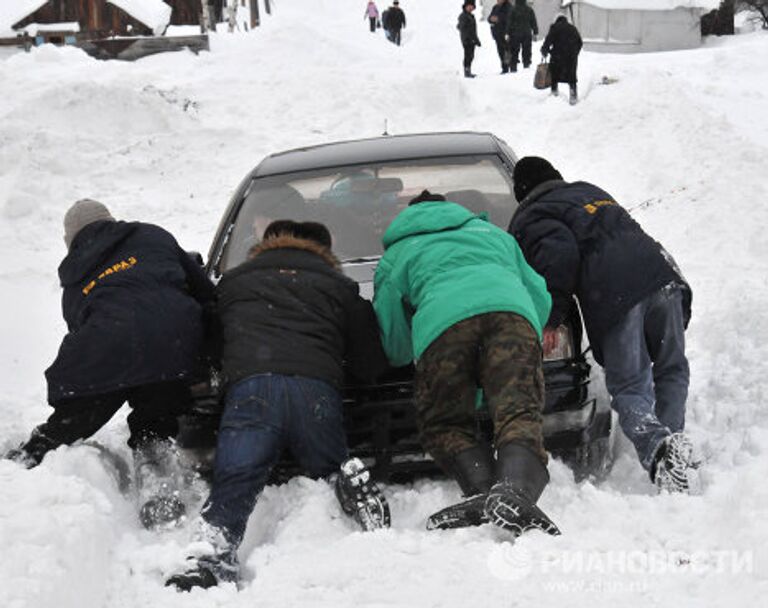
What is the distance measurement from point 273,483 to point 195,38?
19081 mm

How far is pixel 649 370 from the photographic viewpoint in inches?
164

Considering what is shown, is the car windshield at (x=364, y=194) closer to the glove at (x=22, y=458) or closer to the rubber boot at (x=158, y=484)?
the rubber boot at (x=158, y=484)

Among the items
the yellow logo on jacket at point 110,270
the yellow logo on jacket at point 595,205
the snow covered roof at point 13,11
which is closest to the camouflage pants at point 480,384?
the yellow logo on jacket at point 595,205

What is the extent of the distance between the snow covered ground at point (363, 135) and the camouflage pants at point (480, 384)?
0.34 m

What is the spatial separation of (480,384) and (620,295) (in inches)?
32.0

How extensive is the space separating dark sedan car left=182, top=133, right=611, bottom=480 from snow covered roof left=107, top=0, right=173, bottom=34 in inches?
908

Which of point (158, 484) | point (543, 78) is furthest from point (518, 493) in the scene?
point (543, 78)

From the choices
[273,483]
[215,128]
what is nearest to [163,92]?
[215,128]

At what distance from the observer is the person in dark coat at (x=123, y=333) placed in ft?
12.9

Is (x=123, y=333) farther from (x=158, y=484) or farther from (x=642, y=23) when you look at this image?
(x=642, y=23)

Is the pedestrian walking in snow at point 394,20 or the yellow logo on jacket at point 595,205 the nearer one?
the yellow logo on jacket at point 595,205

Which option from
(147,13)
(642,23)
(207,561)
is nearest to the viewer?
(207,561)

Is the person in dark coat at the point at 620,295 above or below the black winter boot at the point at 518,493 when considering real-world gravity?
above

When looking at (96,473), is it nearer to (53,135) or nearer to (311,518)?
(311,518)
